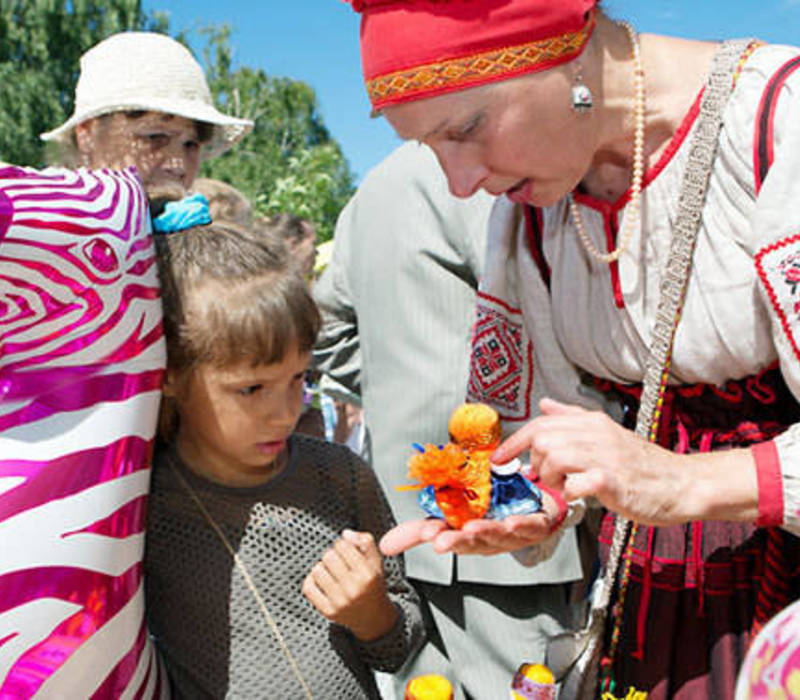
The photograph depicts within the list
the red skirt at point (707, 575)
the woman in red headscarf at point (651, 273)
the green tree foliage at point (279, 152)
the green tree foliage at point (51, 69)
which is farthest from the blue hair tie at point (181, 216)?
the green tree foliage at point (51, 69)

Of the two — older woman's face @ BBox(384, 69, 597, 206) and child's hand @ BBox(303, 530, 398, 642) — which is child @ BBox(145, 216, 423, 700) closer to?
child's hand @ BBox(303, 530, 398, 642)

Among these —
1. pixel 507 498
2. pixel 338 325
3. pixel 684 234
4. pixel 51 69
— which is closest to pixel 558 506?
pixel 507 498

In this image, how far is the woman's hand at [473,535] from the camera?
143 centimetres

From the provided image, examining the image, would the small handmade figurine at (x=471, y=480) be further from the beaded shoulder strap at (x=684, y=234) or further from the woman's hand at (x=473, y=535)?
the beaded shoulder strap at (x=684, y=234)

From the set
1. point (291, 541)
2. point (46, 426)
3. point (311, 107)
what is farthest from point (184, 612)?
point (311, 107)

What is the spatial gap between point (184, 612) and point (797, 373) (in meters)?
1.08

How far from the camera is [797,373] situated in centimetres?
126

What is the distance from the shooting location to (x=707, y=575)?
1.50m

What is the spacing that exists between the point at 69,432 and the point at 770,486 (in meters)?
0.95

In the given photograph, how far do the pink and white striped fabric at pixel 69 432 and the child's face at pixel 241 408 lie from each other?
0.86 feet

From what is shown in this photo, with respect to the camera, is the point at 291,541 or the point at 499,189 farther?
the point at 291,541

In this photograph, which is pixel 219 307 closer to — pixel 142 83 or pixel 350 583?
pixel 350 583

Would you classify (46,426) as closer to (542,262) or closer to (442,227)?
(542,262)

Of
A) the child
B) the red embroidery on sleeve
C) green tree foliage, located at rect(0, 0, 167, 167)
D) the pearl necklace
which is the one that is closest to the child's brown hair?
the child
